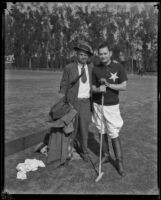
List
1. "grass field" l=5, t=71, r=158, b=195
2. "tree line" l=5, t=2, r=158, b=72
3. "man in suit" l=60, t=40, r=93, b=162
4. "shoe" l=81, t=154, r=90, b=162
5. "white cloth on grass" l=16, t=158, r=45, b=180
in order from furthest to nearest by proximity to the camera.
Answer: "tree line" l=5, t=2, r=158, b=72 → "shoe" l=81, t=154, r=90, b=162 → "man in suit" l=60, t=40, r=93, b=162 → "white cloth on grass" l=16, t=158, r=45, b=180 → "grass field" l=5, t=71, r=158, b=195

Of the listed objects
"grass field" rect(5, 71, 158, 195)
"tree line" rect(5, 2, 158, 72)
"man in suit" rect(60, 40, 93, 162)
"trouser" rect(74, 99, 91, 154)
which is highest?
"tree line" rect(5, 2, 158, 72)

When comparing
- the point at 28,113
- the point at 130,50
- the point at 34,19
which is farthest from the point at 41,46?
the point at 28,113

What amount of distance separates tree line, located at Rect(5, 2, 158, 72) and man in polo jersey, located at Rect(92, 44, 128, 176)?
102 ft

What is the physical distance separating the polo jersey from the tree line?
3103 centimetres

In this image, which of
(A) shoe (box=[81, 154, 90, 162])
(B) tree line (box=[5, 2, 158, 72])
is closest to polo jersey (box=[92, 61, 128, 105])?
(A) shoe (box=[81, 154, 90, 162])

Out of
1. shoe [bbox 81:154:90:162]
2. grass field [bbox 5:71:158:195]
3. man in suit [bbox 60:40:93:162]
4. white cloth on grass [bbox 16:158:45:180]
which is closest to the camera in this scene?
grass field [bbox 5:71:158:195]

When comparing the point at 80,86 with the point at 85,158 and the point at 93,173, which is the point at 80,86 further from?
the point at 93,173

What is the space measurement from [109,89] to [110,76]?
0.65ft

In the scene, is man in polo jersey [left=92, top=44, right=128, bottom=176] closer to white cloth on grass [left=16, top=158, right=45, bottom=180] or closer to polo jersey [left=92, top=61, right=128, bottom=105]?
polo jersey [left=92, top=61, right=128, bottom=105]

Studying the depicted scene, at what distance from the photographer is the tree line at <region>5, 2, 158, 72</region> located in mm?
34969

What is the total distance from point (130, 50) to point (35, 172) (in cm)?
3410

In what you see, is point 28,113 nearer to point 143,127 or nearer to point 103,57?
point 143,127

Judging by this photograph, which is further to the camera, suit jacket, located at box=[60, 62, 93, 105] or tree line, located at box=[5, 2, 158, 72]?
tree line, located at box=[5, 2, 158, 72]

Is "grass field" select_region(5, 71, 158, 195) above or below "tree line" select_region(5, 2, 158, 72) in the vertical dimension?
below
